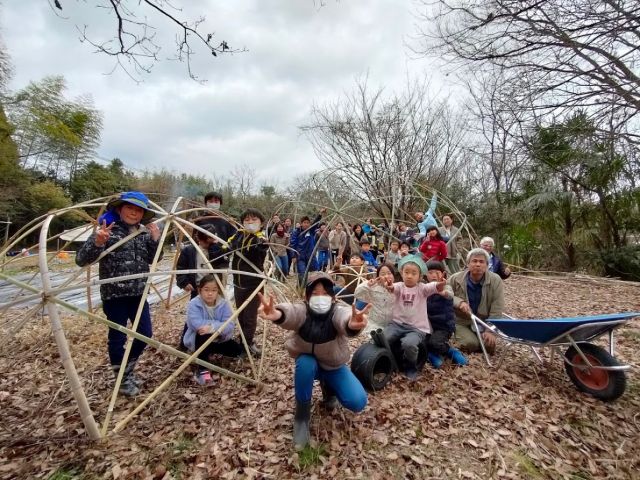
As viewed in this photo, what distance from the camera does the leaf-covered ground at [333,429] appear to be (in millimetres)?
2045

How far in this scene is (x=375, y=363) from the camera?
276cm

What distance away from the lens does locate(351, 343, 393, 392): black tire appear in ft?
8.90

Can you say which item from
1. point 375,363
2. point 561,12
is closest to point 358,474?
point 375,363

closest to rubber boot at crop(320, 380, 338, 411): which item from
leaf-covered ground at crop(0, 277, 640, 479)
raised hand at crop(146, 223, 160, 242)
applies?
leaf-covered ground at crop(0, 277, 640, 479)

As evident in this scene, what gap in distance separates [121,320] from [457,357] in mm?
2942

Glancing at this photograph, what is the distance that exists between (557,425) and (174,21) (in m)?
4.16

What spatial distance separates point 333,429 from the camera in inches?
92.6

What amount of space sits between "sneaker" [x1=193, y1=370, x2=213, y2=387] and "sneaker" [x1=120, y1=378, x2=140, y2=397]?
1.49 ft

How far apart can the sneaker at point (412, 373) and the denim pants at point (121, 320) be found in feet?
7.17

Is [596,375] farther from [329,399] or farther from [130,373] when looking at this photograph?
[130,373]

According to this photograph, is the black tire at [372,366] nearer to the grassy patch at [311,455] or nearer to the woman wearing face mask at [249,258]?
the grassy patch at [311,455]

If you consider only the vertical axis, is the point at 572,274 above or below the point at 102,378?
above

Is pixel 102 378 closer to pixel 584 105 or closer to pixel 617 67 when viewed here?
pixel 584 105

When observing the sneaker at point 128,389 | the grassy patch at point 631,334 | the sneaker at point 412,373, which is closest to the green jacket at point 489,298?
the sneaker at point 412,373
